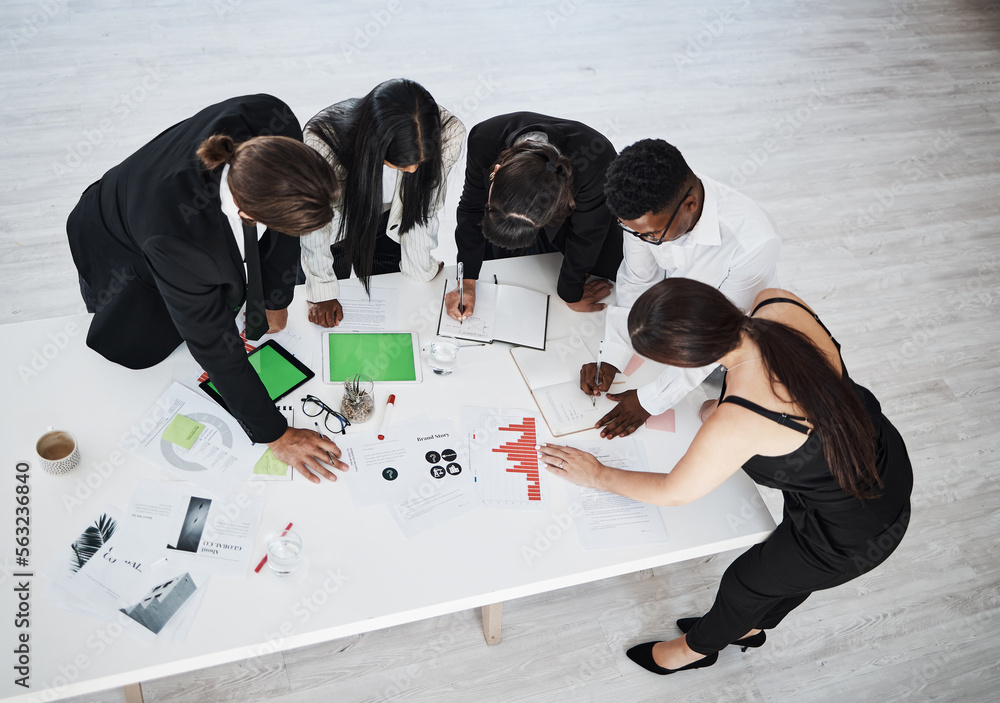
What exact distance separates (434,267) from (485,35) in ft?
9.52

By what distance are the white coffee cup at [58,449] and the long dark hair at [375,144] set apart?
2.75 ft

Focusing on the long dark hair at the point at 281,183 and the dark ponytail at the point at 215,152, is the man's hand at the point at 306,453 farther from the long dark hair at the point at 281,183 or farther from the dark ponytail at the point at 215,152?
the dark ponytail at the point at 215,152

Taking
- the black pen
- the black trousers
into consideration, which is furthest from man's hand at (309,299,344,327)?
the black trousers

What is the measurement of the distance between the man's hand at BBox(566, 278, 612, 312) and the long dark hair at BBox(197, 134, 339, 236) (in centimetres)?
97

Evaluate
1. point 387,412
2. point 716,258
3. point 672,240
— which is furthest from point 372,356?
point 716,258

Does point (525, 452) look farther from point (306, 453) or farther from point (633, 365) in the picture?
point (306, 453)

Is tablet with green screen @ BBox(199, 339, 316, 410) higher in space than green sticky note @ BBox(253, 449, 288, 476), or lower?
higher

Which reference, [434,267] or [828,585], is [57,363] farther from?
[828,585]

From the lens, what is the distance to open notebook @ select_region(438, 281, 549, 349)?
2.11 meters

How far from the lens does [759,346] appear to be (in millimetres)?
1511

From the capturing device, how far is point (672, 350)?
1.45 metres

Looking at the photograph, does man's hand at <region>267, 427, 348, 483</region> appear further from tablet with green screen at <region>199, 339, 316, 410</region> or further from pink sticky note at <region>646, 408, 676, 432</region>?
pink sticky note at <region>646, 408, 676, 432</region>

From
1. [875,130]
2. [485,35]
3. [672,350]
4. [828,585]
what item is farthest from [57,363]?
[875,130]

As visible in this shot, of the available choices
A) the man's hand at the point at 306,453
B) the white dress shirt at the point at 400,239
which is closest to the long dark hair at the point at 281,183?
the white dress shirt at the point at 400,239
